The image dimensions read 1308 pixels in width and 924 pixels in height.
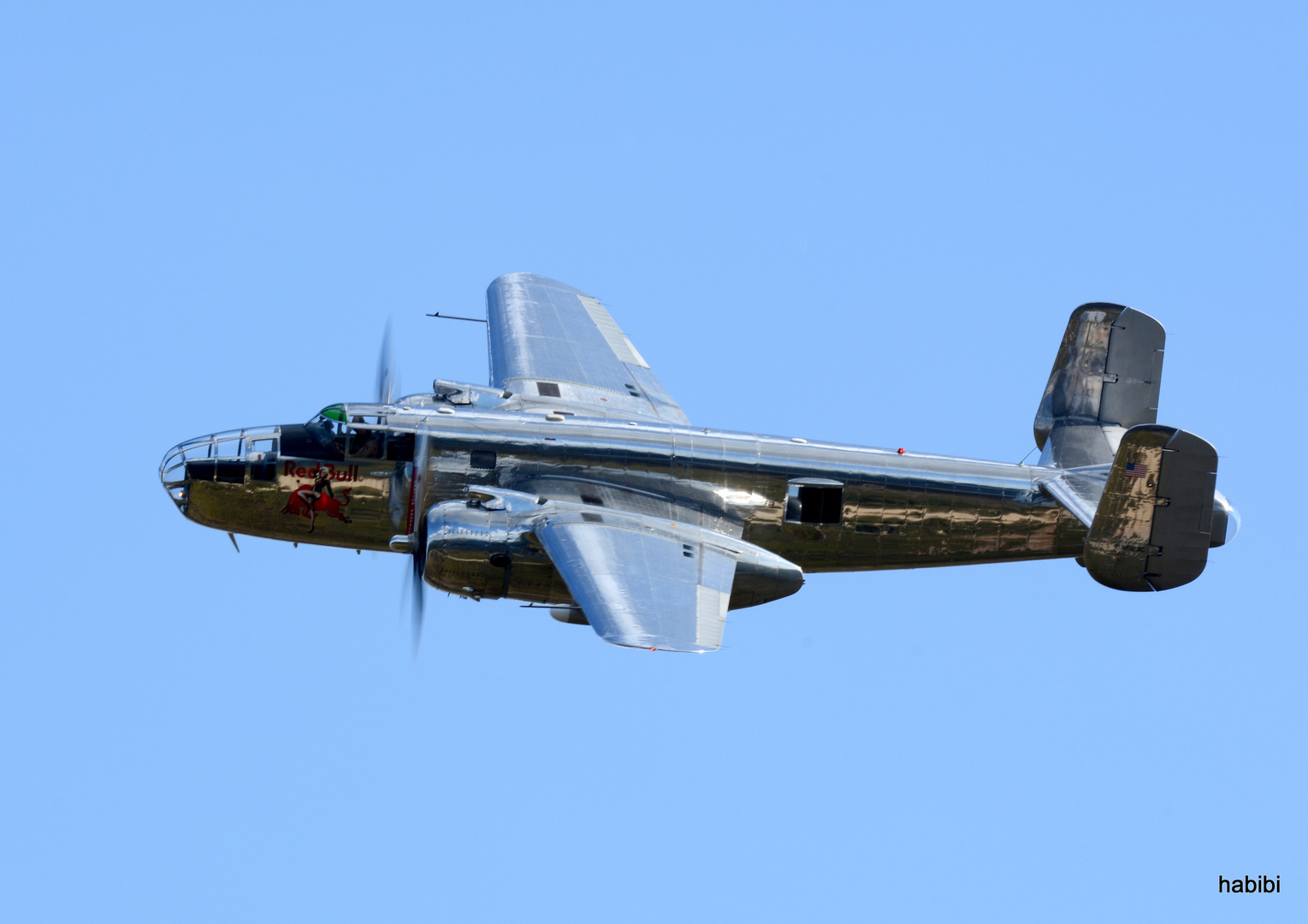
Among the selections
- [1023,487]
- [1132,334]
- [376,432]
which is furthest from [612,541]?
[1132,334]

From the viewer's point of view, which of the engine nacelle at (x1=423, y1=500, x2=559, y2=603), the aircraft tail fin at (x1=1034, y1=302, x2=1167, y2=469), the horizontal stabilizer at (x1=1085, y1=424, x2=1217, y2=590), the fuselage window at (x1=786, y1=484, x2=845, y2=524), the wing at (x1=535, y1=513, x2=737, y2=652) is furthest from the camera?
the aircraft tail fin at (x1=1034, y1=302, x2=1167, y2=469)

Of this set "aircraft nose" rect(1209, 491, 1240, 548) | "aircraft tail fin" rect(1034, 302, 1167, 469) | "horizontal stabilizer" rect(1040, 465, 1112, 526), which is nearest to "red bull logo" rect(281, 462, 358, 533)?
"horizontal stabilizer" rect(1040, 465, 1112, 526)

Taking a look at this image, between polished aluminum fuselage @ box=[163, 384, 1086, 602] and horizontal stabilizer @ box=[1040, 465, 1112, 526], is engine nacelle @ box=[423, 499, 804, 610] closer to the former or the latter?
polished aluminum fuselage @ box=[163, 384, 1086, 602]

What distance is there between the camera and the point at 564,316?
34.6 meters

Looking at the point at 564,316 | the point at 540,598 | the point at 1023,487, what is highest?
the point at 564,316

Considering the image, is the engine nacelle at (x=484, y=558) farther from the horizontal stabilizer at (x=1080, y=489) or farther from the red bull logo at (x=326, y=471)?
the horizontal stabilizer at (x=1080, y=489)

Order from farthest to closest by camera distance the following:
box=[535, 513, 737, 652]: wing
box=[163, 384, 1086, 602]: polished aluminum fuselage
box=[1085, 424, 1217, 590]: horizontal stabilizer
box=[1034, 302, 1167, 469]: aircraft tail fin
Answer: box=[1034, 302, 1167, 469]: aircraft tail fin < box=[163, 384, 1086, 602]: polished aluminum fuselage < box=[1085, 424, 1217, 590]: horizontal stabilizer < box=[535, 513, 737, 652]: wing

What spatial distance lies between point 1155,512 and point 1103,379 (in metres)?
3.67

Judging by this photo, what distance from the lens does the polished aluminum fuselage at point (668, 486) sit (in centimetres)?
2906

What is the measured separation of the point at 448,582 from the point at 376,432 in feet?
9.94

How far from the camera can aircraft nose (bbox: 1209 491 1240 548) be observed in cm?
2923

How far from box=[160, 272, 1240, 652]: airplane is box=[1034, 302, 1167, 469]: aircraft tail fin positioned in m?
0.03

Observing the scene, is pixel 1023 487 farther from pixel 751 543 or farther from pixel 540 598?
pixel 540 598

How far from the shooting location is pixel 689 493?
29.4 meters
